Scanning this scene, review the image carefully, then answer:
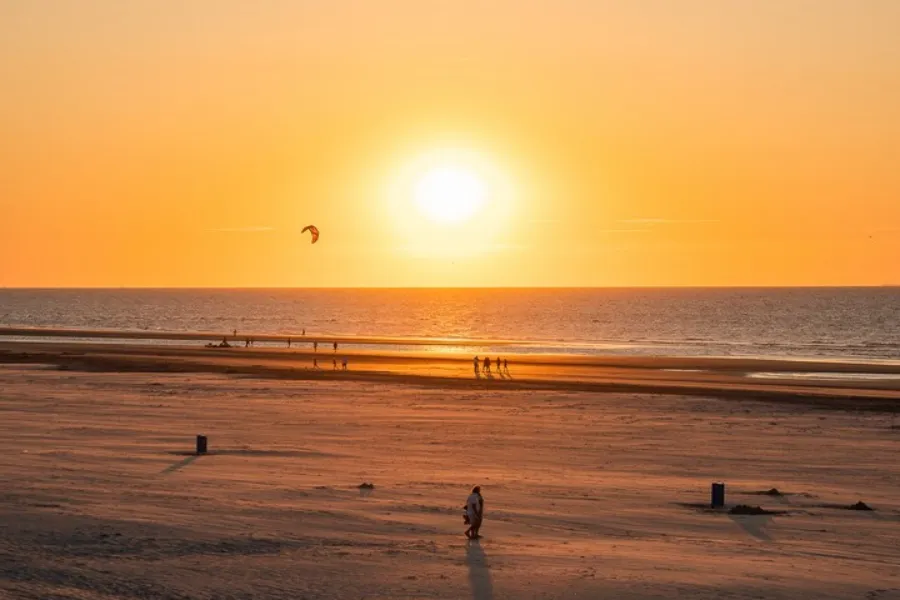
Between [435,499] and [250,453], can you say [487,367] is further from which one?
[435,499]

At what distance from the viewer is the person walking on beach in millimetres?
20250

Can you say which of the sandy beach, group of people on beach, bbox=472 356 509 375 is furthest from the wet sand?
the sandy beach

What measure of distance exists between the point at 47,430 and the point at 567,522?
68.1ft

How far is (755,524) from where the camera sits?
22312 mm

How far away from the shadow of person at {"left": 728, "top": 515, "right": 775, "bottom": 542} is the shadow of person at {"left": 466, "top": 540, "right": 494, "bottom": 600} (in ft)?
18.2

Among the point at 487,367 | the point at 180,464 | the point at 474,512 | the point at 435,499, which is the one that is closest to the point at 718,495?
the point at 435,499

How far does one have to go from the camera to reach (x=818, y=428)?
4053cm

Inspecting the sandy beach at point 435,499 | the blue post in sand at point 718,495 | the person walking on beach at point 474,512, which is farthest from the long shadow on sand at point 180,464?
the blue post in sand at point 718,495

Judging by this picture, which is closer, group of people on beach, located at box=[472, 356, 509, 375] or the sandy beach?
the sandy beach

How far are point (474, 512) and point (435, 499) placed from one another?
4368 mm

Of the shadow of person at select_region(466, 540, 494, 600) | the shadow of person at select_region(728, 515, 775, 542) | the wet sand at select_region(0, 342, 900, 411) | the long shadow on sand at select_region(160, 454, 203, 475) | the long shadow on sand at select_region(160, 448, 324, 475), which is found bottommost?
the shadow of person at select_region(466, 540, 494, 600)

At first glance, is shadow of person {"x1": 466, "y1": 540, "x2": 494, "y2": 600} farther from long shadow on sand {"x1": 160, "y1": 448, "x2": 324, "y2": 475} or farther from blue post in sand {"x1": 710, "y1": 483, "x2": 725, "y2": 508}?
long shadow on sand {"x1": 160, "y1": 448, "x2": 324, "y2": 475}

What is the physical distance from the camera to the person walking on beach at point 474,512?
20.2 meters

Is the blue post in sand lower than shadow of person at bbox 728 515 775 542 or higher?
higher
